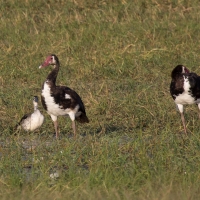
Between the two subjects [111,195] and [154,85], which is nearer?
[111,195]

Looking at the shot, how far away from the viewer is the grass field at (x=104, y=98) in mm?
7551

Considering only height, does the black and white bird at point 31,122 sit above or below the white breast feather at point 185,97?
below

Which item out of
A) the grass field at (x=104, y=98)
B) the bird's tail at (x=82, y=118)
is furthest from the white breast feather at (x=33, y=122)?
the bird's tail at (x=82, y=118)

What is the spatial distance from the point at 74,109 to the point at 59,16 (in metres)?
6.26

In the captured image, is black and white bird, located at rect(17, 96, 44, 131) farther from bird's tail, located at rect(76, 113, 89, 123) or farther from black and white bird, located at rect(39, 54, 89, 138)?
bird's tail, located at rect(76, 113, 89, 123)

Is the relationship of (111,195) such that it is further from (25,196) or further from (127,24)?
(127,24)

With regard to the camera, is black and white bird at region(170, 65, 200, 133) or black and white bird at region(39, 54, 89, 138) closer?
black and white bird at region(39, 54, 89, 138)

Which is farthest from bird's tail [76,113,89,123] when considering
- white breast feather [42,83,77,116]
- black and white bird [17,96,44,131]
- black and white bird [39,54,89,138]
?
black and white bird [17,96,44,131]

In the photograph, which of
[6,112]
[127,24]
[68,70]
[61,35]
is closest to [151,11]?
[127,24]

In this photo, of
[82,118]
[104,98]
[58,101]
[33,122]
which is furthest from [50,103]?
[104,98]

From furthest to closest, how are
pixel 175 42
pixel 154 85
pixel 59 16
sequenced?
pixel 59 16 < pixel 175 42 < pixel 154 85

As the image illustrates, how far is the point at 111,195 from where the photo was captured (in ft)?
22.8

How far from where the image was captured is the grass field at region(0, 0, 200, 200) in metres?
7.55

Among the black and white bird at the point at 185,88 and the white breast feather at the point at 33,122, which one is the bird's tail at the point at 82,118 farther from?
the black and white bird at the point at 185,88
